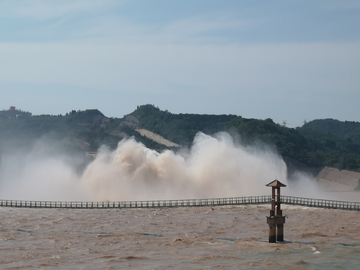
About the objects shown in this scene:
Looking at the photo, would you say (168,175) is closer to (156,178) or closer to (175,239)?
(156,178)

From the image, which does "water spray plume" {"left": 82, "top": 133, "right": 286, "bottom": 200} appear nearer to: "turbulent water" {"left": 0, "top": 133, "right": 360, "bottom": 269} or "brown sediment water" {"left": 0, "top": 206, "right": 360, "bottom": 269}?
"turbulent water" {"left": 0, "top": 133, "right": 360, "bottom": 269}

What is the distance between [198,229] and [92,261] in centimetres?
1796

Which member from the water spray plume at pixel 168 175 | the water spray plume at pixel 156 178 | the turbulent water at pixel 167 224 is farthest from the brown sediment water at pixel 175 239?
the water spray plume at pixel 156 178

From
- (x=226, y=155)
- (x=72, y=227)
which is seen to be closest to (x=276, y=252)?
(x=72, y=227)

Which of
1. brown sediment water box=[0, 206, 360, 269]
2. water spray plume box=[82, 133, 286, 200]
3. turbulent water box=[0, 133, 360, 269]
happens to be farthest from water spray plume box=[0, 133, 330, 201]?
brown sediment water box=[0, 206, 360, 269]

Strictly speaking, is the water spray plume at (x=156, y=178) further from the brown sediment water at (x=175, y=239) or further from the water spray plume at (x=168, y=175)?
the brown sediment water at (x=175, y=239)

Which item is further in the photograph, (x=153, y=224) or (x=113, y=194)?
(x=113, y=194)

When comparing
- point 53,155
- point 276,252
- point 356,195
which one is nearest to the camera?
point 276,252

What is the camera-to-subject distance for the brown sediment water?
40094 mm

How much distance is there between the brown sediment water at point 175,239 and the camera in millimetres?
40094

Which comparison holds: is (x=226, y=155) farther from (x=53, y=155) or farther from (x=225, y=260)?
(x=53, y=155)

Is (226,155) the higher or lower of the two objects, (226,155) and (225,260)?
the higher

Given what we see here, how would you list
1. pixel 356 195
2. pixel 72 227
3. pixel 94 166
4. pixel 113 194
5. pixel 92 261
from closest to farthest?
pixel 92 261
pixel 72 227
pixel 113 194
pixel 94 166
pixel 356 195

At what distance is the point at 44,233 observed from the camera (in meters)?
53.0
